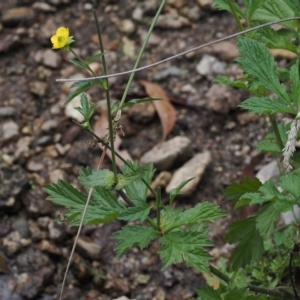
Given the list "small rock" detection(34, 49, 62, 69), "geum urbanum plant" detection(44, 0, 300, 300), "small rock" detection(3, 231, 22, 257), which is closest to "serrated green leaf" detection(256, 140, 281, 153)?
"geum urbanum plant" detection(44, 0, 300, 300)

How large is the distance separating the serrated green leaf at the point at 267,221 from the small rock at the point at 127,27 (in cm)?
174

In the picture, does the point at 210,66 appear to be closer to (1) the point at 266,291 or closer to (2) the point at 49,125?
(2) the point at 49,125

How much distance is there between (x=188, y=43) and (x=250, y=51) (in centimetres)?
159

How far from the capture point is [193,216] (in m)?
1.46

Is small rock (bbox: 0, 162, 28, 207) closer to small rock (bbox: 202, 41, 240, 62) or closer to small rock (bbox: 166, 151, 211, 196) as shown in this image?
small rock (bbox: 166, 151, 211, 196)

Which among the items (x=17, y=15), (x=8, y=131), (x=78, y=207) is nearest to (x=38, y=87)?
(x=8, y=131)

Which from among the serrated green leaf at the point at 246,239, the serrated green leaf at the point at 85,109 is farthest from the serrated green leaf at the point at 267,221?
the serrated green leaf at the point at 85,109

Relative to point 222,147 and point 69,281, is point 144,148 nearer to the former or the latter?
point 222,147

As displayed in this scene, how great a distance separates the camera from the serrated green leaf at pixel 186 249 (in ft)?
4.61

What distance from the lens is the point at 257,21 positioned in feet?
6.08

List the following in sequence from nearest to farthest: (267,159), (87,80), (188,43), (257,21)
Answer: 1. (87,80)
2. (257,21)
3. (267,159)
4. (188,43)

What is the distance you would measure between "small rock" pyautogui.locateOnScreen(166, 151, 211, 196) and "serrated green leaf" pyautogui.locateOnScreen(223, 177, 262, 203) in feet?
2.18

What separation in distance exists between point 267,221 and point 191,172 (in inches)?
34.4

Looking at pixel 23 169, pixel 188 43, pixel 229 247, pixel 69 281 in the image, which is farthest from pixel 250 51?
pixel 188 43
